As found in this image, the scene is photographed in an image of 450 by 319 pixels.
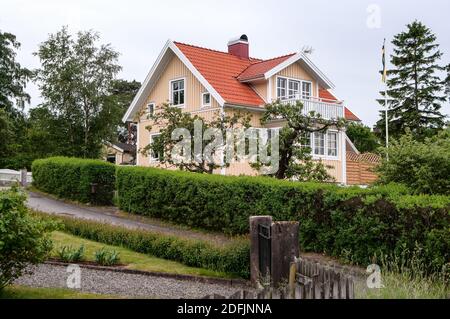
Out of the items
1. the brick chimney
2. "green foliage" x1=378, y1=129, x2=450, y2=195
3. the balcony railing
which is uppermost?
the brick chimney

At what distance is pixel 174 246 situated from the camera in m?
13.6

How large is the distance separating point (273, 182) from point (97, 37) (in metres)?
30.7

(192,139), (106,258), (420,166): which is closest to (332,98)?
(192,139)

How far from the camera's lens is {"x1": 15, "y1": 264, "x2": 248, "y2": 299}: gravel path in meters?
10.0

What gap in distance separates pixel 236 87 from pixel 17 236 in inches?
886

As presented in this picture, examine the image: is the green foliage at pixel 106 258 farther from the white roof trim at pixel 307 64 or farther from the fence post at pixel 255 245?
the white roof trim at pixel 307 64

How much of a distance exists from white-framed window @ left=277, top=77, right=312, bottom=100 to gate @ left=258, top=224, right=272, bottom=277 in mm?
19967

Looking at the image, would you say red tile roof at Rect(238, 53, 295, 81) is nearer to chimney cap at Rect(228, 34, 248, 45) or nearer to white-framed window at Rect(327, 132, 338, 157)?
chimney cap at Rect(228, 34, 248, 45)

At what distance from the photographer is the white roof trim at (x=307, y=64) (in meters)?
29.8

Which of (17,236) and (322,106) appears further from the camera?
(322,106)

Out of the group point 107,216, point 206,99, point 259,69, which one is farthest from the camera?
point 259,69

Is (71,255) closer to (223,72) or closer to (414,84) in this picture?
(223,72)

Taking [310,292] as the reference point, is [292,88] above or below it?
above

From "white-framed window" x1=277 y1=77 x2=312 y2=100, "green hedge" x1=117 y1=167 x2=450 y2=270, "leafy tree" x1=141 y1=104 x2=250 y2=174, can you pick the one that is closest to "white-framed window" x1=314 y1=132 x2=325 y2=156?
"white-framed window" x1=277 y1=77 x2=312 y2=100
